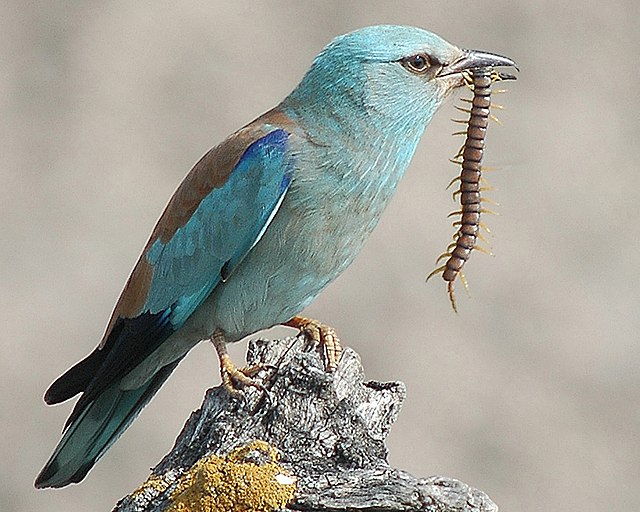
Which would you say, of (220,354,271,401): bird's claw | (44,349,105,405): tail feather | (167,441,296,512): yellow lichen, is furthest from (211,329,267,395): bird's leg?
(167,441,296,512): yellow lichen

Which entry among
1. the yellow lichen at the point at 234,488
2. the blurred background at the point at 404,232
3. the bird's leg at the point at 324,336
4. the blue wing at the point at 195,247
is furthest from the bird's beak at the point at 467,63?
the blurred background at the point at 404,232

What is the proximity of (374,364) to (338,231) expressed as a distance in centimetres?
409

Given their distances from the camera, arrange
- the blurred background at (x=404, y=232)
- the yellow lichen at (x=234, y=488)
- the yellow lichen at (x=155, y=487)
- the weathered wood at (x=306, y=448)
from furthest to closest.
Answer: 1. the blurred background at (x=404, y=232)
2. the yellow lichen at (x=155, y=487)
3. the yellow lichen at (x=234, y=488)
4. the weathered wood at (x=306, y=448)

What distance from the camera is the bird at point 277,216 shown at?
431 centimetres

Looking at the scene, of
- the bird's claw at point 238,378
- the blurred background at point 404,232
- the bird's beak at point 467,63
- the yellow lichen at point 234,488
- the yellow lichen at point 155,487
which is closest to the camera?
the yellow lichen at point 234,488

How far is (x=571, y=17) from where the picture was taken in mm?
11305

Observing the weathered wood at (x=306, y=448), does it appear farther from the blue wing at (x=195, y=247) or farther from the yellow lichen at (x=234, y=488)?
the blue wing at (x=195, y=247)

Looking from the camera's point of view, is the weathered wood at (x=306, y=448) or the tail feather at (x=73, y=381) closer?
the weathered wood at (x=306, y=448)

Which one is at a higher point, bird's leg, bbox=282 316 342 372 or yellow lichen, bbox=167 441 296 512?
bird's leg, bbox=282 316 342 372

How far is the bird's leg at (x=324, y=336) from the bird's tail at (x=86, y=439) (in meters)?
0.56

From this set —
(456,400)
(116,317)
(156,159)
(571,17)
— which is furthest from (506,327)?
(116,317)

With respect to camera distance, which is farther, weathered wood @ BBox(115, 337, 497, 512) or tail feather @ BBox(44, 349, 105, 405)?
tail feather @ BBox(44, 349, 105, 405)

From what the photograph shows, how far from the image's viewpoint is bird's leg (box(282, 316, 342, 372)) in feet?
14.4

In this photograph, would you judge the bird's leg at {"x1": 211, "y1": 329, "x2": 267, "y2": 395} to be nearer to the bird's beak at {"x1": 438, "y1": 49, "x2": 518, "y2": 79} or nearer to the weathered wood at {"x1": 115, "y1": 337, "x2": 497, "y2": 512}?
the weathered wood at {"x1": 115, "y1": 337, "x2": 497, "y2": 512}
